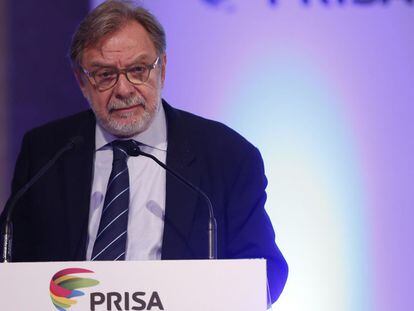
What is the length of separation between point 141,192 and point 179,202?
0.14m

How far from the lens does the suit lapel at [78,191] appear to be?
99.7 inches

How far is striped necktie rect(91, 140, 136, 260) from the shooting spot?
2.43 metres

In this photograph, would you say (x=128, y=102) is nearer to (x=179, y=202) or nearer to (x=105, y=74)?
(x=105, y=74)

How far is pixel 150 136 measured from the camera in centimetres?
274

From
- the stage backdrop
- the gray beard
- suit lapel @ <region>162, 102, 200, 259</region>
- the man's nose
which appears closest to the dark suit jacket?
suit lapel @ <region>162, 102, 200, 259</region>

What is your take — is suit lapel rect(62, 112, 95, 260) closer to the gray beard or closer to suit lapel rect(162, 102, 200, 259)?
the gray beard

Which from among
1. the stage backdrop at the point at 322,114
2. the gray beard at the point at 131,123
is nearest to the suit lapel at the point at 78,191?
the gray beard at the point at 131,123

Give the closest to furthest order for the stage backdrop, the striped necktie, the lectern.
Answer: the lectern → the striped necktie → the stage backdrop

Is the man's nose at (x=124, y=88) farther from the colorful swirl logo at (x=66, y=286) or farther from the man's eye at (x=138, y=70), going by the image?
the colorful swirl logo at (x=66, y=286)

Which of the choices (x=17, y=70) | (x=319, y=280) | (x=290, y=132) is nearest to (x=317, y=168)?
(x=290, y=132)

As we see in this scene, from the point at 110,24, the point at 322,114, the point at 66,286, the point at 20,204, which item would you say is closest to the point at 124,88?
the point at 110,24

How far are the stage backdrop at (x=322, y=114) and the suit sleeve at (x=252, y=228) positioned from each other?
675 millimetres

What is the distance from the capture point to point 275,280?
98.3 inches

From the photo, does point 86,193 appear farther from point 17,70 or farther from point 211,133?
point 17,70
